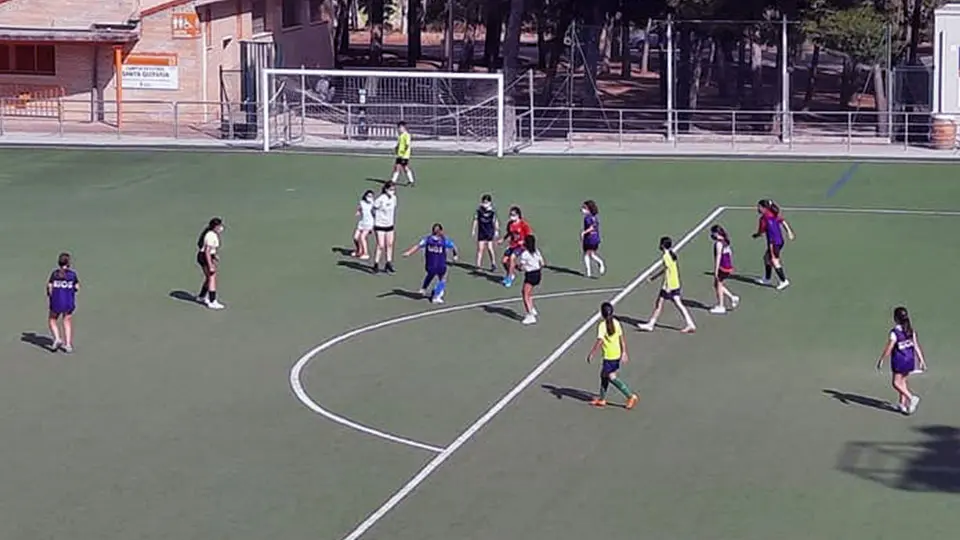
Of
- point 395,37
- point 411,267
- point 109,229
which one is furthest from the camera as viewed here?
point 395,37

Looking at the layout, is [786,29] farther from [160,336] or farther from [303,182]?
[160,336]

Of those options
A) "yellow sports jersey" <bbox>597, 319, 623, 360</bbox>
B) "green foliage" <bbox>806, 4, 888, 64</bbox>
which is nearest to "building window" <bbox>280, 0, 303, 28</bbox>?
"green foliage" <bbox>806, 4, 888, 64</bbox>

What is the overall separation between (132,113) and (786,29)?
20.3 m

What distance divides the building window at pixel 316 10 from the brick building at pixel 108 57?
12556 millimetres

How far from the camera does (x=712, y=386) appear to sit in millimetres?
23562

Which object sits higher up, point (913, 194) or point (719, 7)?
point (719, 7)

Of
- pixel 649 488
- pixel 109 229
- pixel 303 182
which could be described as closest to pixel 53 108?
pixel 303 182

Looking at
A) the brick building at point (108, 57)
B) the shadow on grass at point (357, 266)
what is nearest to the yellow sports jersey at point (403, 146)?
the shadow on grass at point (357, 266)

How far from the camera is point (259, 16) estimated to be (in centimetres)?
6144

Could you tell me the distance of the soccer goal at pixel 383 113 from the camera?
51312 mm

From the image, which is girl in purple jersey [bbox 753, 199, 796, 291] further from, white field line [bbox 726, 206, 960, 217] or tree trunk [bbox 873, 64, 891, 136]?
tree trunk [bbox 873, 64, 891, 136]

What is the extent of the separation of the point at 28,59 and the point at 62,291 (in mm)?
32682

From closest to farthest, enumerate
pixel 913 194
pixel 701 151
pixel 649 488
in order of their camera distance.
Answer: pixel 649 488 → pixel 913 194 → pixel 701 151

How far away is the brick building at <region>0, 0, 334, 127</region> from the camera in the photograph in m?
54.4
